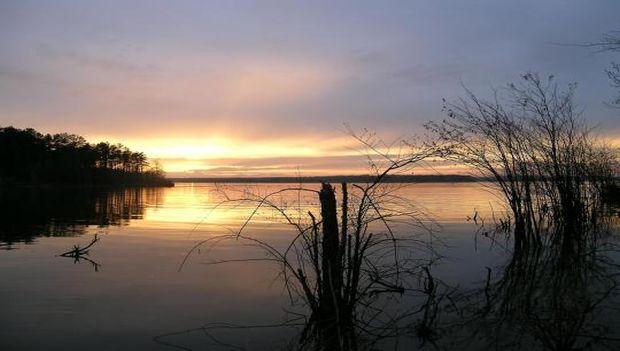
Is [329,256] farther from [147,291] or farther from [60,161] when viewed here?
[60,161]

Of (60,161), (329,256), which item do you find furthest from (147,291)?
(60,161)

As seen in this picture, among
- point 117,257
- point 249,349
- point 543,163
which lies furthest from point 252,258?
point 543,163

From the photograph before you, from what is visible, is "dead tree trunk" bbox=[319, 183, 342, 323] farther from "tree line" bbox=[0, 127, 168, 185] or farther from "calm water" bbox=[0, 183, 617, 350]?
"tree line" bbox=[0, 127, 168, 185]

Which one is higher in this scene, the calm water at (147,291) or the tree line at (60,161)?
the tree line at (60,161)

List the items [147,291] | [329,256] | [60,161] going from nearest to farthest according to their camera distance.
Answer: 1. [329,256]
2. [147,291]
3. [60,161]

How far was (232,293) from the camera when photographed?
12148 millimetres

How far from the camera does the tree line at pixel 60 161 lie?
129875 millimetres

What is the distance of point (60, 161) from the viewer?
140125mm

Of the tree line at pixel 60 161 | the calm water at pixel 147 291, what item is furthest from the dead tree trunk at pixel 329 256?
the tree line at pixel 60 161

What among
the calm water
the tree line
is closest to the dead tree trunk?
the calm water

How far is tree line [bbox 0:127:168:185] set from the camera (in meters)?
130

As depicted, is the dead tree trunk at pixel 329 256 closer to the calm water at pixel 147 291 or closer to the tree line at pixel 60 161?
the calm water at pixel 147 291

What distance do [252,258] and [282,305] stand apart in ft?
21.5

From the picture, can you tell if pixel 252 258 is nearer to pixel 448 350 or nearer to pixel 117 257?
pixel 117 257
